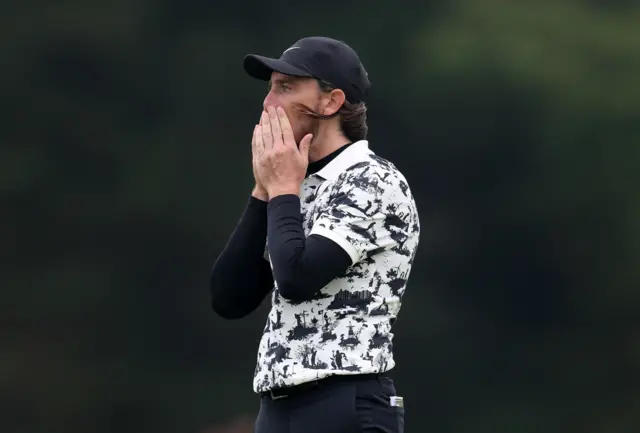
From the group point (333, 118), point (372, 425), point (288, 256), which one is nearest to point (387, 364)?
point (372, 425)

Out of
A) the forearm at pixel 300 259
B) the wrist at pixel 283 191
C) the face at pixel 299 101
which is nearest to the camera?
the forearm at pixel 300 259

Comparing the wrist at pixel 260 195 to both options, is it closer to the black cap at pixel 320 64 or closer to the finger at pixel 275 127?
the finger at pixel 275 127

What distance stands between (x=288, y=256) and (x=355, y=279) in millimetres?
138

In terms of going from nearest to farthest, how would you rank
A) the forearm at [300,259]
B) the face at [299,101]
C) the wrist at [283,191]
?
the forearm at [300,259] → the wrist at [283,191] → the face at [299,101]

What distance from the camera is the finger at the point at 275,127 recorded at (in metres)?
2.24

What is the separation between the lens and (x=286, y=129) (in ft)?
7.41

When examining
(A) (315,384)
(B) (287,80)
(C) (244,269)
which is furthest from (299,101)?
(A) (315,384)

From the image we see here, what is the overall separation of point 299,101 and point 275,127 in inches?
3.0

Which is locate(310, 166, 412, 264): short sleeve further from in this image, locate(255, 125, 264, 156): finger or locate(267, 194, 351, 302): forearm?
locate(255, 125, 264, 156): finger

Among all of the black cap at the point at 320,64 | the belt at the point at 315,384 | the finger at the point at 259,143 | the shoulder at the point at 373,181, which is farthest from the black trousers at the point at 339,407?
the black cap at the point at 320,64

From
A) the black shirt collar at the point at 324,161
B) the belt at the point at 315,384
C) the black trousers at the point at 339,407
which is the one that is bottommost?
the black trousers at the point at 339,407

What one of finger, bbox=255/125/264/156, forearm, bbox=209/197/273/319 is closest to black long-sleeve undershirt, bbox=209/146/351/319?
forearm, bbox=209/197/273/319

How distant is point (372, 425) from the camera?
214cm

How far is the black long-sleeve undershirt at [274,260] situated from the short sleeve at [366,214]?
0.09ft
